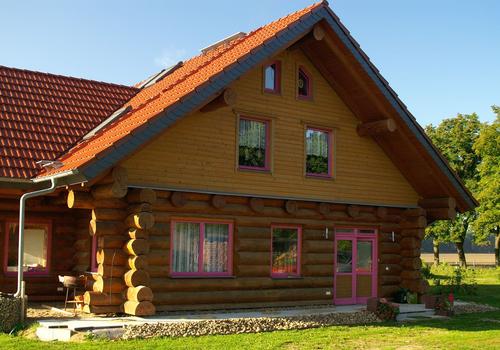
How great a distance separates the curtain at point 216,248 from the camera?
54.7ft

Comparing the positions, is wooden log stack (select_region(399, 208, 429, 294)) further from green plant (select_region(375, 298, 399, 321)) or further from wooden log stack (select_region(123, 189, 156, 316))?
wooden log stack (select_region(123, 189, 156, 316))

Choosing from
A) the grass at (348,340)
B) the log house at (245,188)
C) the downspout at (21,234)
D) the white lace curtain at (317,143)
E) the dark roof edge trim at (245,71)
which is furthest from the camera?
the white lace curtain at (317,143)

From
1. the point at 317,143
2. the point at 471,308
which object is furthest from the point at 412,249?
the point at 317,143

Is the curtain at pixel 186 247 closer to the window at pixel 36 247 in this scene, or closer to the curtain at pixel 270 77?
the window at pixel 36 247

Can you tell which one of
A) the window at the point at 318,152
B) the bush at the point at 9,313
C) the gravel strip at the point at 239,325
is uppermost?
the window at the point at 318,152

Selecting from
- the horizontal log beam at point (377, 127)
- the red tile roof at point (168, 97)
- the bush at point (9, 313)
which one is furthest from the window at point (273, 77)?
the bush at point (9, 313)

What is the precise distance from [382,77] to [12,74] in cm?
1095

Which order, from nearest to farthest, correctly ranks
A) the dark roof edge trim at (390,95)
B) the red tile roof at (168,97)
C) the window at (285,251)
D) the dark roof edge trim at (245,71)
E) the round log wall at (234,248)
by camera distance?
the dark roof edge trim at (245,71), the red tile roof at (168,97), the round log wall at (234,248), the dark roof edge trim at (390,95), the window at (285,251)

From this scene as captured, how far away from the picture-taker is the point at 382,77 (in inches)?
729

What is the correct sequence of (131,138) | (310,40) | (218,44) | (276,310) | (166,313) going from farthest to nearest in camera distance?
(218,44) → (310,40) → (276,310) → (166,313) → (131,138)

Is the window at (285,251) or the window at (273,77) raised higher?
the window at (273,77)

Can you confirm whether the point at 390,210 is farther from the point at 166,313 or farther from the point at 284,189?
the point at 166,313

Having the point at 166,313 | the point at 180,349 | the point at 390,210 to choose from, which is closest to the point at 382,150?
the point at 390,210

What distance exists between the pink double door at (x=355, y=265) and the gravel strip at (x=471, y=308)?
250cm
